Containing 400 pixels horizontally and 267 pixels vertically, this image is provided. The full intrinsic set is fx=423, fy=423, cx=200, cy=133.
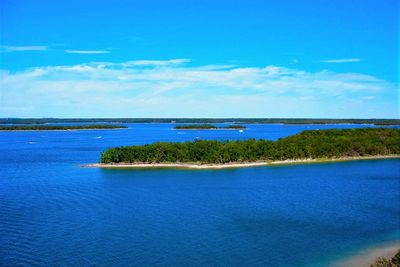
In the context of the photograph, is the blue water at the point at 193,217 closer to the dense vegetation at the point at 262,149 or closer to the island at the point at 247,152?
the island at the point at 247,152

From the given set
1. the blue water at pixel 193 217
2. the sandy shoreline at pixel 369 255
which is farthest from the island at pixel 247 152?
the sandy shoreline at pixel 369 255

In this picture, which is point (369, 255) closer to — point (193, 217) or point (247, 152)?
point (193, 217)

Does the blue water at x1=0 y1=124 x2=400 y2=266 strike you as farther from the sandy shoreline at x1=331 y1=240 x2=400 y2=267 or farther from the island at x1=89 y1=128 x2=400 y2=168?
the island at x1=89 y1=128 x2=400 y2=168

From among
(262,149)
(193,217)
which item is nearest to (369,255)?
(193,217)

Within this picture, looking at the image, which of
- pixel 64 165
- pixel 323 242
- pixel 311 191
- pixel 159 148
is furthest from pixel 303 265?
pixel 64 165

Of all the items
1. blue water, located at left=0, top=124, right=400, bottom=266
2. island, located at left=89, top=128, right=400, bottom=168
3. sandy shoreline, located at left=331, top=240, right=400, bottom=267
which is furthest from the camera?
island, located at left=89, top=128, right=400, bottom=168

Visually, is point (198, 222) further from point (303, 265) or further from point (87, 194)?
point (87, 194)

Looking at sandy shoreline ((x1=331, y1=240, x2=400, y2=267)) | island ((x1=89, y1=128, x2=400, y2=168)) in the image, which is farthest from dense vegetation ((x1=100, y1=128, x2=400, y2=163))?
sandy shoreline ((x1=331, y1=240, x2=400, y2=267))

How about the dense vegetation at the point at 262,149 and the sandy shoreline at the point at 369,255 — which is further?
the dense vegetation at the point at 262,149
